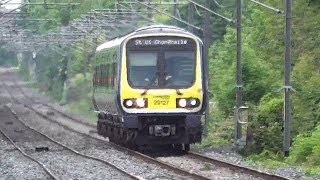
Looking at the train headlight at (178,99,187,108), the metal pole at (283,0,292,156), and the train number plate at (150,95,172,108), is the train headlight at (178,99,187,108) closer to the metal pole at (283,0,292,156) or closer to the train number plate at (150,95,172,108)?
the train number plate at (150,95,172,108)

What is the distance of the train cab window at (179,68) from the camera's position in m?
23.6

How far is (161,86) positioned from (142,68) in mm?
681

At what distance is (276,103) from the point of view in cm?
2559

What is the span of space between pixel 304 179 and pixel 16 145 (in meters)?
14.0

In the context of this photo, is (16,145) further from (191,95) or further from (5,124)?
(5,124)

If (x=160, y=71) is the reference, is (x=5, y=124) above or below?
below

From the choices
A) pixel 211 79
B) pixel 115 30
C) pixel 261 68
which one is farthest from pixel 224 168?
pixel 115 30

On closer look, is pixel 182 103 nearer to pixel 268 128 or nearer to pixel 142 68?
pixel 142 68

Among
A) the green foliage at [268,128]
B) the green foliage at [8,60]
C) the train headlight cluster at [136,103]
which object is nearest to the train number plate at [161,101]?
the train headlight cluster at [136,103]

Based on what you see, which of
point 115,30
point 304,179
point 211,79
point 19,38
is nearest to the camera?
point 304,179

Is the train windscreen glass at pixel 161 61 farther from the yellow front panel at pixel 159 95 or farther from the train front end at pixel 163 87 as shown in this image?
the yellow front panel at pixel 159 95

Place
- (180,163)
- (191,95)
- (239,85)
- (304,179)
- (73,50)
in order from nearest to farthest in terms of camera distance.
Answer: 1. (304,179)
2. (180,163)
3. (191,95)
4. (239,85)
5. (73,50)

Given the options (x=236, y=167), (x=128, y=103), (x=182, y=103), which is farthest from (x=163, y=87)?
(x=236, y=167)

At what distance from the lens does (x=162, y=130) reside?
23531 millimetres
